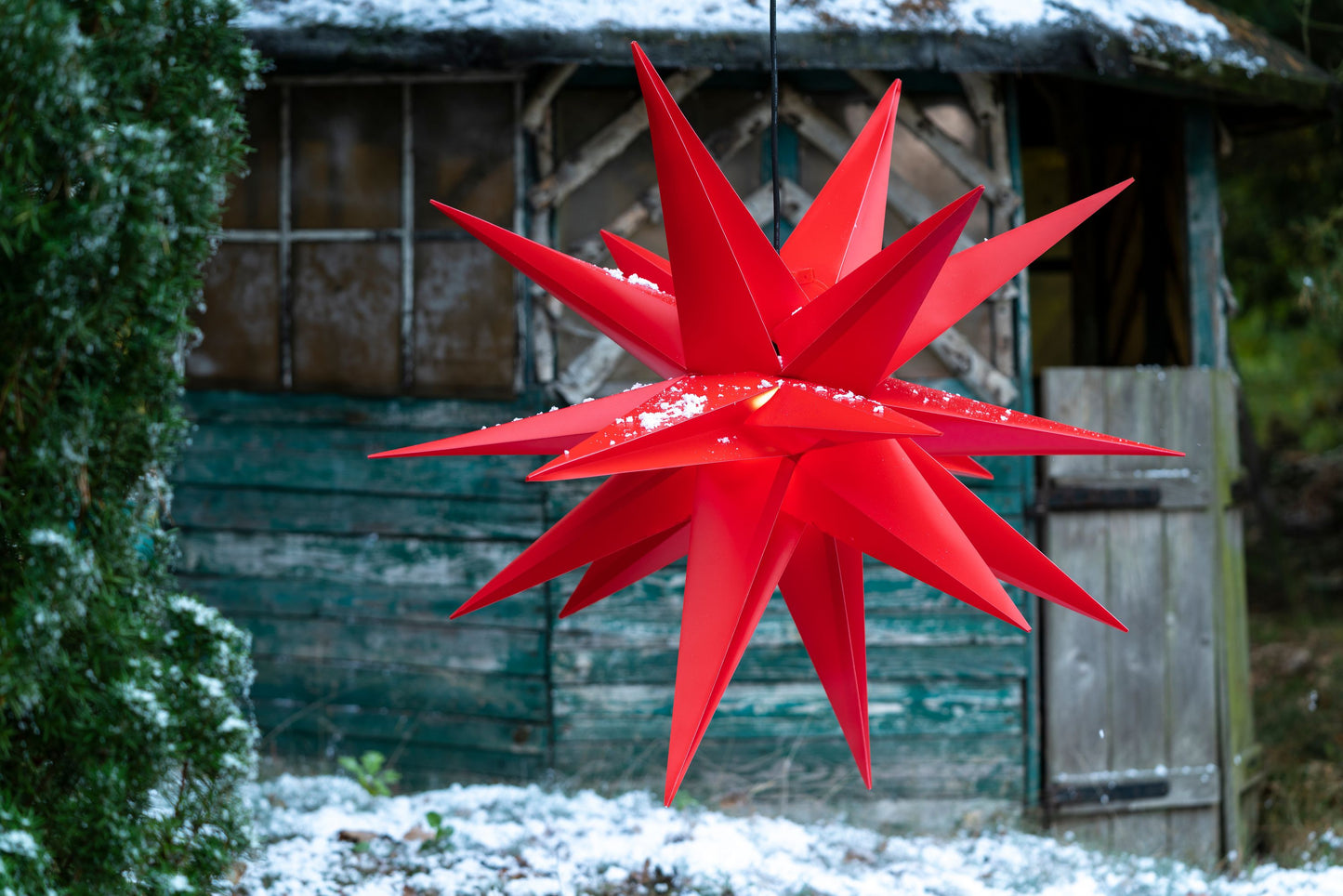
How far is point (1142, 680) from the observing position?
4.17m

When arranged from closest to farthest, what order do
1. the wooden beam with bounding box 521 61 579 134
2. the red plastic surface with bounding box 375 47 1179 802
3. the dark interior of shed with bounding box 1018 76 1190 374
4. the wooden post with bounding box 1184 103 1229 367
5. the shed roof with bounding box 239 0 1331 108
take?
the red plastic surface with bounding box 375 47 1179 802 < the shed roof with bounding box 239 0 1331 108 < the wooden beam with bounding box 521 61 579 134 < the wooden post with bounding box 1184 103 1229 367 < the dark interior of shed with bounding box 1018 76 1190 374

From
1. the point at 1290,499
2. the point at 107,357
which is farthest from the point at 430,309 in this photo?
the point at 1290,499

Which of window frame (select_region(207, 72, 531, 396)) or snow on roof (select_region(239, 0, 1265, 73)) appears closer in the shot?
snow on roof (select_region(239, 0, 1265, 73))

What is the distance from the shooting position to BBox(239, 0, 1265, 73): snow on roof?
11.1ft

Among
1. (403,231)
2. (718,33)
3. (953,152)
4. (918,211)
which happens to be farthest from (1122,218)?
(403,231)

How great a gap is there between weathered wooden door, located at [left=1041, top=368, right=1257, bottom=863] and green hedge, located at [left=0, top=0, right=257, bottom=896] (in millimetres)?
3286

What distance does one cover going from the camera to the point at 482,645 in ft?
13.0

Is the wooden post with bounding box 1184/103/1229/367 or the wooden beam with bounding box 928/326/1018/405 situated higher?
the wooden post with bounding box 1184/103/1229/367

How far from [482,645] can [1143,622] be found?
2.60 metres

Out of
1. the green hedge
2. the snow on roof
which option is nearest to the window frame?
the snow on roof

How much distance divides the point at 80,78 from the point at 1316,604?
29.5ft

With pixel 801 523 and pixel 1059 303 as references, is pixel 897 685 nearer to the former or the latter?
pixel 801 523

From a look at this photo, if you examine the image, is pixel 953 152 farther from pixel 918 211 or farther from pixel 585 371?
pixel 585 371

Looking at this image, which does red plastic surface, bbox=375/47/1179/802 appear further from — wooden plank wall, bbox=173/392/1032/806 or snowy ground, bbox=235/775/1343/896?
wooden plank wall, bbox=173/392/1032/806
